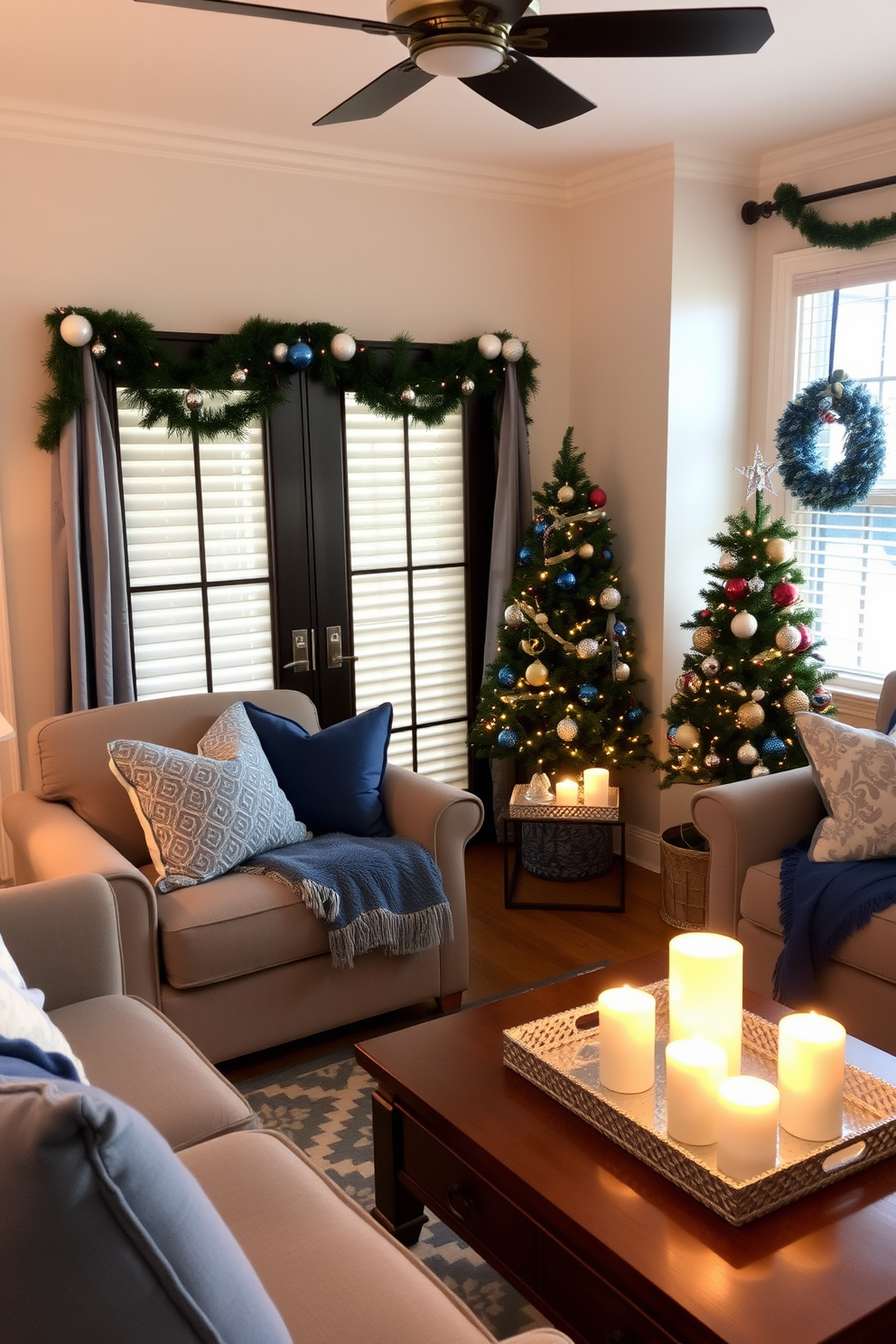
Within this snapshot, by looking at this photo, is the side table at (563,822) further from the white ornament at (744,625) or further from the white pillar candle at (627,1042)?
the white pillar candle at (627,1042)

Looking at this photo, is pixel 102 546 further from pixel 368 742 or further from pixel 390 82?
pixel 390 82

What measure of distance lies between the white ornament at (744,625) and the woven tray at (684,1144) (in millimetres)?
1797

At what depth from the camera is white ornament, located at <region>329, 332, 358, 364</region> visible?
13.4 feet

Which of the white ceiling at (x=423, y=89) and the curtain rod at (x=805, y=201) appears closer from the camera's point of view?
the white ceiling at (x=423, y=89)

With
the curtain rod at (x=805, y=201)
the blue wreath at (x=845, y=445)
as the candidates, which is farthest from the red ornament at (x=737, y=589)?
the curtain rod at (x=805, y=201)

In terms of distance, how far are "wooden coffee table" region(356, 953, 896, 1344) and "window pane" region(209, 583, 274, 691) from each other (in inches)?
85.3

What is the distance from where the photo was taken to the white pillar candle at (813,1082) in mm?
1780

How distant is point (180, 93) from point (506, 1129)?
316cm

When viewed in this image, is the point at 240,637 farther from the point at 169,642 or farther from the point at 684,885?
the point at 684,885

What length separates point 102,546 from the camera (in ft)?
12.1

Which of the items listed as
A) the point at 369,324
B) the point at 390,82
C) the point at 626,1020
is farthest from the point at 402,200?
the point at 626,1020

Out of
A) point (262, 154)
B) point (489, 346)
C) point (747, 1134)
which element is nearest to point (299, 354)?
point (262, 154)

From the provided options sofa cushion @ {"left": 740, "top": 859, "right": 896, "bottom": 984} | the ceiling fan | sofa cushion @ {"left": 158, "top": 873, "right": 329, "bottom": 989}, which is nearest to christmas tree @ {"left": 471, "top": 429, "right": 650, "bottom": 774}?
sofa cushion @ {"left": 740, "top": 859, "right": 896, "bottom": 984}

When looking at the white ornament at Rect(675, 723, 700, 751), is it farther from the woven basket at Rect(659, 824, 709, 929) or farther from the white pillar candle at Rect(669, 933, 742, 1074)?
the white pillar candle at Rect(669, 933, 742, 1074)
